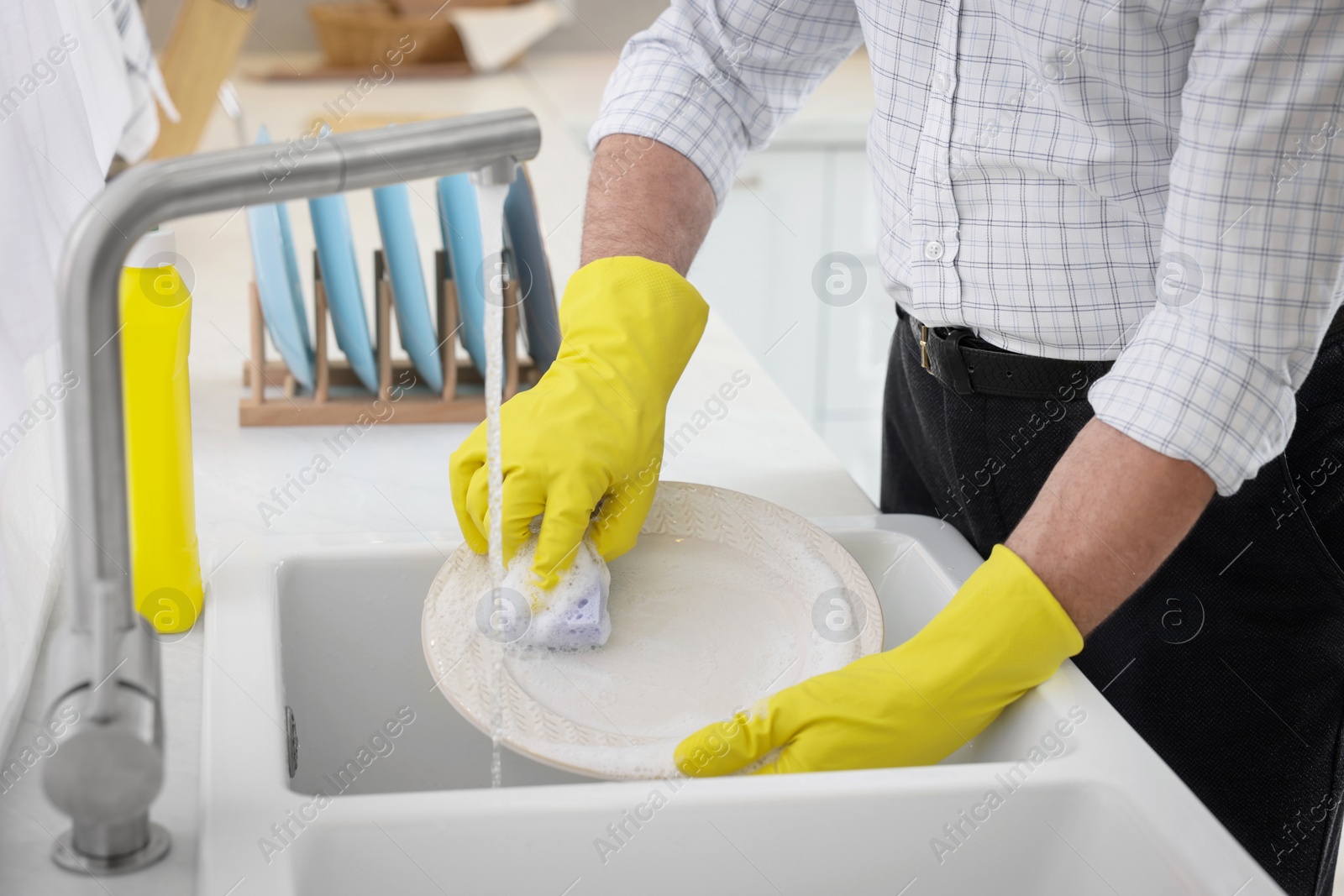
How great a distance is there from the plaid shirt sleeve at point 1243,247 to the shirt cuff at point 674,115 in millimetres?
463

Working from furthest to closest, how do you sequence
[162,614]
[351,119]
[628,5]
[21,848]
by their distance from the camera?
[628,5] < [351,119] < [162,614] < [21,848]

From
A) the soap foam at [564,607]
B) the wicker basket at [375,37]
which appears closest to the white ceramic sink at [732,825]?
the soap foam at [564,607]

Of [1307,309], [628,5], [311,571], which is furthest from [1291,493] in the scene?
[628,5]

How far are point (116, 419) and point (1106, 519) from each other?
54 cm

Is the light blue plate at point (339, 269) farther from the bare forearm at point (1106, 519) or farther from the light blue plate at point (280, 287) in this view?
the bare forearm at point (1106, 519)

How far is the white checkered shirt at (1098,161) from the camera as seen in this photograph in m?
0.68

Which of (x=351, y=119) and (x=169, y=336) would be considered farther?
(x=351, y=119)

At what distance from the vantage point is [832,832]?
66 cm

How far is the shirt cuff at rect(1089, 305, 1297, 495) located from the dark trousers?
0.50 feet

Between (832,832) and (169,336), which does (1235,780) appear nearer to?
(832,832)

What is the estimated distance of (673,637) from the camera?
2.87ft

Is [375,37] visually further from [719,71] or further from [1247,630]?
[1247,630]

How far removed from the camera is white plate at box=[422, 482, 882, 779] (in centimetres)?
77

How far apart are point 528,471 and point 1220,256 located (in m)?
0.45
